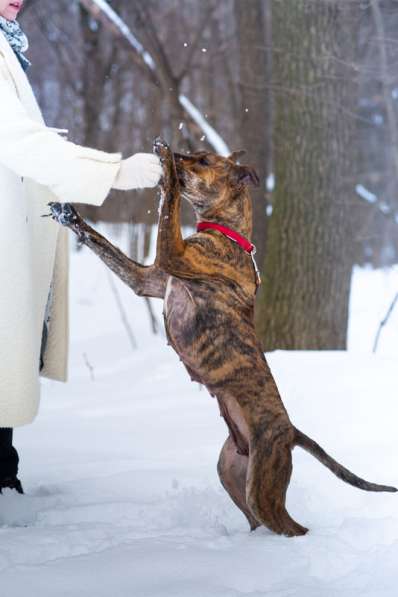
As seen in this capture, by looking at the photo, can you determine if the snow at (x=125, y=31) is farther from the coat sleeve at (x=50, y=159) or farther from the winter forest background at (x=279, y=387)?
the coat sleeve at (x=50, y=159)

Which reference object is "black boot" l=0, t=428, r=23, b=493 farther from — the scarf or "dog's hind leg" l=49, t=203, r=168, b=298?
the scarf

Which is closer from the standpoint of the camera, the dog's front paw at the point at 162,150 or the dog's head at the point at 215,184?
the dog's front paw at the point at 162,150

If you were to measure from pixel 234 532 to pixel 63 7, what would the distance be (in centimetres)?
1752

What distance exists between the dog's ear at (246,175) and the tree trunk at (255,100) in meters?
Answer: 4.47

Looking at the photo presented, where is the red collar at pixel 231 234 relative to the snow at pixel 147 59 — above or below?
below

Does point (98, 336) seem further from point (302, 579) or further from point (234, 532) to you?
point (302, 579)

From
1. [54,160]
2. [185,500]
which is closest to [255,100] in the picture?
[185,500]

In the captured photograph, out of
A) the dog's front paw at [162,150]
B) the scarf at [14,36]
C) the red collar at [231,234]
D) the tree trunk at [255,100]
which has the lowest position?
the red collar at [231,234]

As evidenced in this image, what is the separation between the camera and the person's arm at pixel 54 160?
3211 millimetres

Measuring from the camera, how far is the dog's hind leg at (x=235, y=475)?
11.4 feet

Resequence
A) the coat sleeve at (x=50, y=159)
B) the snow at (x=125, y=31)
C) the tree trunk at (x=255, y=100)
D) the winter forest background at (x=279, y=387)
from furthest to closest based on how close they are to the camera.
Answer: the tree trunk at (x=255, y=100)
the snow at (x=125, y=31)
the coat sleeve at (x=50, y=159)
the winter forest background at (x=279, y=387)

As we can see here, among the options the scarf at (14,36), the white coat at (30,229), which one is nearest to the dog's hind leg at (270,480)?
the white coat at (30,229)

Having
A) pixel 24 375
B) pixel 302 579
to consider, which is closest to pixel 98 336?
pixel 24 375

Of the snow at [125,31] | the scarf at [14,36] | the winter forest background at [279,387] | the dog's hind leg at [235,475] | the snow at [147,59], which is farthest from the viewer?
the snow at [147,59]
